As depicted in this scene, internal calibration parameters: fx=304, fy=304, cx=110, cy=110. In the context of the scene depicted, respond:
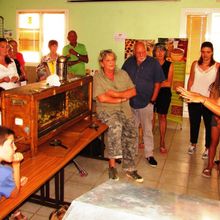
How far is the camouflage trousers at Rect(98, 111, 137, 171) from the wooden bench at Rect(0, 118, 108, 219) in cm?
17

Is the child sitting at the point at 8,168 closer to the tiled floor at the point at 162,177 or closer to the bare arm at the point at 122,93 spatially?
the tiled floor at the point at 162,177

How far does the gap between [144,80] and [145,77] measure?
4 centimetres

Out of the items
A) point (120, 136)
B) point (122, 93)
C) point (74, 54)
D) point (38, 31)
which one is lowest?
point (120, 136)

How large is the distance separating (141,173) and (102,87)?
53.8 inches

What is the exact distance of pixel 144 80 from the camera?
165 inches

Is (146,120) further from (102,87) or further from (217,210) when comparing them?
(217,210)

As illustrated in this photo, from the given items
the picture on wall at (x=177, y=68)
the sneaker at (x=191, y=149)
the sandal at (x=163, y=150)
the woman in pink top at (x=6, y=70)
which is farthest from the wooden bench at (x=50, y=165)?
the picture on wall at (x=177, y=68)

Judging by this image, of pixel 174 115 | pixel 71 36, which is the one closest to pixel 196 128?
pixel 174 115

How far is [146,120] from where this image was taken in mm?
4277

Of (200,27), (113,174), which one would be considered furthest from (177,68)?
(113,174)

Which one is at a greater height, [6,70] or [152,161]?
[6,70]

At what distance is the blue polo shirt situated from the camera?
4156mm

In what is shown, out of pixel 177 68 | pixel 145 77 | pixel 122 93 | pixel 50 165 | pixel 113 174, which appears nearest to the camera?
pixel 50 165

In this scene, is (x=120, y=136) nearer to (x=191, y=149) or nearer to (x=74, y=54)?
(x=191, y=149)
